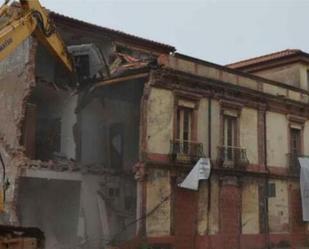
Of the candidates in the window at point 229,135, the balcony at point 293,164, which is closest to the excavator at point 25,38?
the window at point 229,135

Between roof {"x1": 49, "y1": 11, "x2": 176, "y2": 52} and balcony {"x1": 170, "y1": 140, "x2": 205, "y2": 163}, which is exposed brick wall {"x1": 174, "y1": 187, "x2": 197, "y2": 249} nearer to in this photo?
balcony {"x1": 170, "y1": 140, "x2": 205, "y2": 163}

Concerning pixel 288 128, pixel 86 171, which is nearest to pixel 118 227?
pixel 86 171

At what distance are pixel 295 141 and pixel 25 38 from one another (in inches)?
700

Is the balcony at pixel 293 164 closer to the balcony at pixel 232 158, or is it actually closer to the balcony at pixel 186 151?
the balcony at pixel 232 158

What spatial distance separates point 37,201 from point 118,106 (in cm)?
527

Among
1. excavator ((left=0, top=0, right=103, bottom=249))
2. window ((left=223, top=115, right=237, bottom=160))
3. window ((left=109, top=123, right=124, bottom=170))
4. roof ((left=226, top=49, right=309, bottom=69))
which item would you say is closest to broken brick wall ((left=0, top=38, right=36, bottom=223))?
excavator ((left=0, top=0, right=103, bottom=249))

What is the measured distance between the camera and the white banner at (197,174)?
21672 millimetres

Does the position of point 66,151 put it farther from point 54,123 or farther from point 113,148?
point 113,148

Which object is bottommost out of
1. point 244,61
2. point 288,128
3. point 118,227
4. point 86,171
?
point 118,227

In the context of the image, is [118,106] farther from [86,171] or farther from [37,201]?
[37,201]

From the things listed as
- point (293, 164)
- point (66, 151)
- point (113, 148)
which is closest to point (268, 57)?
point (293, 164)

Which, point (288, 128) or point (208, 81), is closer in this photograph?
point (208, 81)

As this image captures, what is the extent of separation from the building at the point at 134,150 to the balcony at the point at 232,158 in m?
0.05

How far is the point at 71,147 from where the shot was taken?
22.6m
